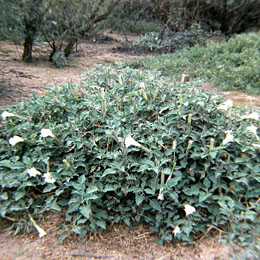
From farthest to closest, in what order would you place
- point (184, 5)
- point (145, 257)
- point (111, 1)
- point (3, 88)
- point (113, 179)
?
point (184, 5) < point (111, 1) < point (3, 88) < point (113, 179) < point (145, 257)

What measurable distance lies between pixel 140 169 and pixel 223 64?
4.11 m

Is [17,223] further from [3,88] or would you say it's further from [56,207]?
[3,88]

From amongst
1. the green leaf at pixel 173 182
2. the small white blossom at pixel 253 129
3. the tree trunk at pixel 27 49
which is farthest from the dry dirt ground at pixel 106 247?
the tree trunk at pixel 27 49

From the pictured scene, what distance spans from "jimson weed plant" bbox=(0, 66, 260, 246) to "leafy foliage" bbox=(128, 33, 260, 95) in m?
2.55

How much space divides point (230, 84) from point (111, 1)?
398 centimetres

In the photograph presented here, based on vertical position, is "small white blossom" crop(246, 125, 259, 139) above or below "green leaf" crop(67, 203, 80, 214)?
above

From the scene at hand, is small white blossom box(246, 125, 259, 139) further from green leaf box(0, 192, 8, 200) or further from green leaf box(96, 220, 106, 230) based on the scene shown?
green leaf box(0, 192, 8, 200)

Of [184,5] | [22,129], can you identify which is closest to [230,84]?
[22,129]

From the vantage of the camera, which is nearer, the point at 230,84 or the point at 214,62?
the point at 230,84

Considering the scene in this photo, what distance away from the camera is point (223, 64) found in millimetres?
5211

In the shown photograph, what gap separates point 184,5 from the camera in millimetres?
8531

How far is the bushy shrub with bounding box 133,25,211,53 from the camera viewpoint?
7.46m

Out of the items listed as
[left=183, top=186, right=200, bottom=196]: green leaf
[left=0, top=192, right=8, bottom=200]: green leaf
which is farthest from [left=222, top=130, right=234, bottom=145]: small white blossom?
[left=0, top=192, right=8, bottom=200]: green leaf

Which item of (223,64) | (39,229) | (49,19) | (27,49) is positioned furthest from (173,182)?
(27,49)
